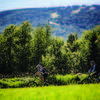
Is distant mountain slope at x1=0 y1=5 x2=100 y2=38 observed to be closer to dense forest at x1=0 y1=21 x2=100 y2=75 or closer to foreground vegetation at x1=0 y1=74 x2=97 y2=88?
dense forest at x1=0 y1=21 x2=100 y2=75

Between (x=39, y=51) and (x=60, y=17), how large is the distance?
3.32m

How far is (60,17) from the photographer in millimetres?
9805

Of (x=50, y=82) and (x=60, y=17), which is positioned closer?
(x=50, y=82)

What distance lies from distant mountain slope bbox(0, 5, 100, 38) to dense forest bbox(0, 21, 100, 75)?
0.38m

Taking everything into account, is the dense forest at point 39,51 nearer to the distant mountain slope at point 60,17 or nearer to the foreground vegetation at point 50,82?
the distant mountain slope at point 60,17

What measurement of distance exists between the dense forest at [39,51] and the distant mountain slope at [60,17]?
1.26ft

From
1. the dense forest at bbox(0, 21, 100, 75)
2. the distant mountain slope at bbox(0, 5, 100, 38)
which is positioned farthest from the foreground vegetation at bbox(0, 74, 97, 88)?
the distant mountain slope at bbox(0, 5, 100, 38)

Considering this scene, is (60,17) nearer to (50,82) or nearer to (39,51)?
(39,51)

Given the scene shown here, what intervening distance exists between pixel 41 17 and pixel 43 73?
15.9 feet

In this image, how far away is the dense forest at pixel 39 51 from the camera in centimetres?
832

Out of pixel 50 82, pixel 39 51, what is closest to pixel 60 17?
pixel 39 51

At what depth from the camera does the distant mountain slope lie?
8.77m

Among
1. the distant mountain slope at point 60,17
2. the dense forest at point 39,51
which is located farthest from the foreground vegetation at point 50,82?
the distant mountain slope at point 60,17

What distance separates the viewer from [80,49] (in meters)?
9.55
